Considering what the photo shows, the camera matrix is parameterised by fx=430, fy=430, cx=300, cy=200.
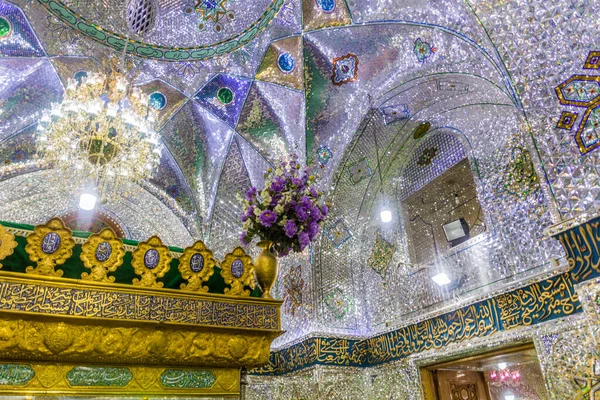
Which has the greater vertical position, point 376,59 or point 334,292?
point 376,59

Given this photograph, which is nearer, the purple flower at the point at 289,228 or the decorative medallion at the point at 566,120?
the purple flower at the point at 289,228

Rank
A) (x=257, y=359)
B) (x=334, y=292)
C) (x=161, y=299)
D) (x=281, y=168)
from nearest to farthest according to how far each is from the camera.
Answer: (x=161, y=299)
(x=257, y=359)
(x=281, y=168)
(x=334, y=292)

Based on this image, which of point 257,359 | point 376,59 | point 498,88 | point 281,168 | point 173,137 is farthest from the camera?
point 173,137

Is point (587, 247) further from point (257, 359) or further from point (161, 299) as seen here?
point (161, 299)

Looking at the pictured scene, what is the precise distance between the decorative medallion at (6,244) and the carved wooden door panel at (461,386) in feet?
15.0

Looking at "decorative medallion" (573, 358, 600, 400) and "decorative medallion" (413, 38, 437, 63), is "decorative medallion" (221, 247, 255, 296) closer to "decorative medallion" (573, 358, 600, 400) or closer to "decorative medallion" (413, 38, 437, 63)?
"decorative medallion" (573, 358, 600, 400)

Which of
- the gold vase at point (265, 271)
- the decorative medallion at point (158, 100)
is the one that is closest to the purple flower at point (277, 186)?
the gold vase at point (265, 271)

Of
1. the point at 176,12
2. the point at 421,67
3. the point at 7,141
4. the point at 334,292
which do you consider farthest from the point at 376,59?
the point at 7,141

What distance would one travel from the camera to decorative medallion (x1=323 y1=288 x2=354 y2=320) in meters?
6.10

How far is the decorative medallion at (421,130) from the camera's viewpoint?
Answer: 6.01 metres

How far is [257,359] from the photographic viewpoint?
2.56 meters

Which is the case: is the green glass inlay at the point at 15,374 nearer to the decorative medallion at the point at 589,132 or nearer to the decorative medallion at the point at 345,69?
the decorative medallion at the point at 589,132

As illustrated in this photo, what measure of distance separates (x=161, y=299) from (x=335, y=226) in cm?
444

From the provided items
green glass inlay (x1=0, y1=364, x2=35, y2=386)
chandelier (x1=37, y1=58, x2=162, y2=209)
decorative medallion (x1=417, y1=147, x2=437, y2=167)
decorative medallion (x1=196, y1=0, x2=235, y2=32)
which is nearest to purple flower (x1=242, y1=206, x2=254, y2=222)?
green glass inlay (x1=0, y1=364, x2=35, y2=386)
